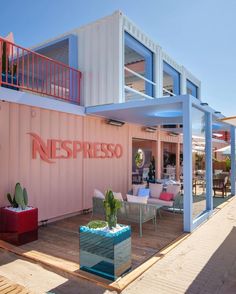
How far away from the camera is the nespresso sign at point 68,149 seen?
21.3 ft

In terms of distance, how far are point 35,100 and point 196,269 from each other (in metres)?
5.12

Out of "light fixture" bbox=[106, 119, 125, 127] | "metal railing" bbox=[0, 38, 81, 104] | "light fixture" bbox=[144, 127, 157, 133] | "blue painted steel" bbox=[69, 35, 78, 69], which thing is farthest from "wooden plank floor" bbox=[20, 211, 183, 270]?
"blue painted steel" bbox=[69, 35, 78, 69]

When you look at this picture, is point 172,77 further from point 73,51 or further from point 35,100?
point 35,100

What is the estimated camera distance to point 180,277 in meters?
3.84

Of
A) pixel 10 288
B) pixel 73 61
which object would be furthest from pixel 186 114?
pixel 10 288

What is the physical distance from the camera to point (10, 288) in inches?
136

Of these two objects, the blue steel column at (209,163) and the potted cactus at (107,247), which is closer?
the potted cactus at (107,247)

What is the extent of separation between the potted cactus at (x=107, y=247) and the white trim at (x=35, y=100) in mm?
3421

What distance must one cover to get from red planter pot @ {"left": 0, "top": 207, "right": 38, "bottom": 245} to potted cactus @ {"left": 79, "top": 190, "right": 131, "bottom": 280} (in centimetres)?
182

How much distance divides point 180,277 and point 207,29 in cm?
991

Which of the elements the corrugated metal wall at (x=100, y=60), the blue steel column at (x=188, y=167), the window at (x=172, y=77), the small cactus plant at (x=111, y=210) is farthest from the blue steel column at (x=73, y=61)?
the small cactus plant at (x=111, y=210)

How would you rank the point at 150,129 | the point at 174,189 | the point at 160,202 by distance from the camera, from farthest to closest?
the point at 150,129, the point at 174,189, the point at 160,202

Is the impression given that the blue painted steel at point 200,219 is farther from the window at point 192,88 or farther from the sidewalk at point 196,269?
the window at point 192,88

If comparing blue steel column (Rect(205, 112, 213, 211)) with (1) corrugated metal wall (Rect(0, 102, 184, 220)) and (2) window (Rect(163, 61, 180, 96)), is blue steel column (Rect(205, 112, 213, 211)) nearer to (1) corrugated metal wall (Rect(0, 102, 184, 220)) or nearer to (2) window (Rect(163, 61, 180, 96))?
(1) corrugated metal wall (Rect(0, 102, 184, 220))
